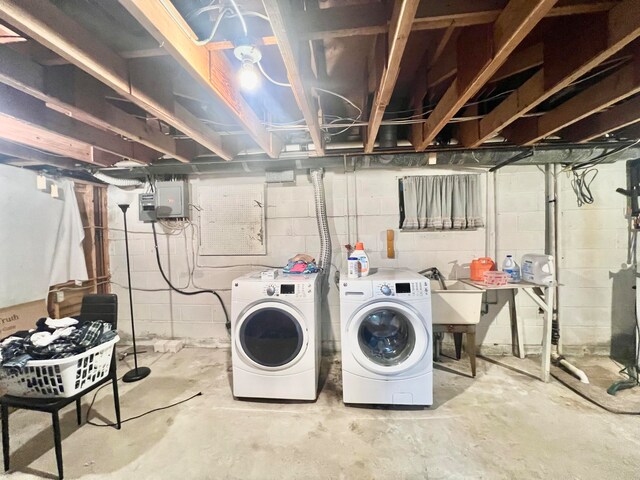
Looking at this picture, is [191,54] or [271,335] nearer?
[191,54]

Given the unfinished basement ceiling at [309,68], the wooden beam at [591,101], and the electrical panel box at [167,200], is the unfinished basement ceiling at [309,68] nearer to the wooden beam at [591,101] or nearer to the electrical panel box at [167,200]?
the wooden beam at [591,101]

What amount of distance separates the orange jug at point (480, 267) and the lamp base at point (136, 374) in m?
3.21

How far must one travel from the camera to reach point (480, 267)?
248cm

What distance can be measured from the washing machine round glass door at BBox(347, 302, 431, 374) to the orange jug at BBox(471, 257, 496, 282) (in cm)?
101

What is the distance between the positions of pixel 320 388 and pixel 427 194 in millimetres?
2078

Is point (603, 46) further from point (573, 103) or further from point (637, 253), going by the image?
point (637, 253)

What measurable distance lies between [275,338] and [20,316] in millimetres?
2374

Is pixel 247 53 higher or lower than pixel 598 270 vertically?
higher

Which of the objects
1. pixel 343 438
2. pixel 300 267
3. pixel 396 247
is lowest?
pixel 343 438

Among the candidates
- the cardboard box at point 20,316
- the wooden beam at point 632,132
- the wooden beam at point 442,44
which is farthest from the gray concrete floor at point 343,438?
the wooden beam at point 442,44

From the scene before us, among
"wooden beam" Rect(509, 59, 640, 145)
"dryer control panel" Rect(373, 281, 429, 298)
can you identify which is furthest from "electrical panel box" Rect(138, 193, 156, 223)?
"wooden beam" Rect(509, 59, 640, 145)

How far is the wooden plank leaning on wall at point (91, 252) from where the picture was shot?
9.09 ft

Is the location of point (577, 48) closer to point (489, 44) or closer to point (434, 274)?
point (489, 44)

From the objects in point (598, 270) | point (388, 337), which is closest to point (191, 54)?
point (388, 337)
